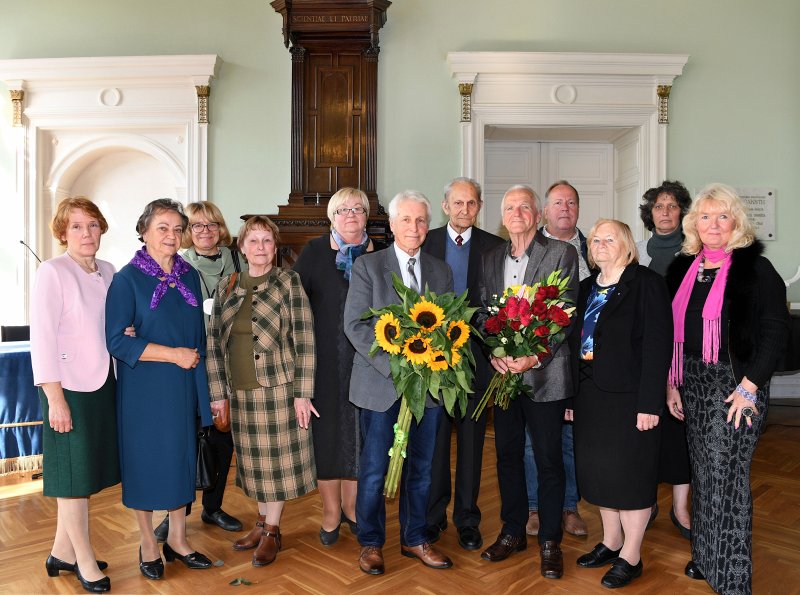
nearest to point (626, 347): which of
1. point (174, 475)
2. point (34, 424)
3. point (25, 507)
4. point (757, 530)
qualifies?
point (757, 530)

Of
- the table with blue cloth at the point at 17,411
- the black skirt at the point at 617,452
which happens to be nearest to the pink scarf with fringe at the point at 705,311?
the black skirt at the point at 617,452

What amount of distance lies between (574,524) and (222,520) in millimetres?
1864

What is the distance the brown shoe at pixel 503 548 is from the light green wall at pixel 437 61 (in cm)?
432

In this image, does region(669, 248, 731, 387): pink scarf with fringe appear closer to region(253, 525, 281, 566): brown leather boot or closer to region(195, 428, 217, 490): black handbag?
region(253, 525, 281, 566): brown leather boot

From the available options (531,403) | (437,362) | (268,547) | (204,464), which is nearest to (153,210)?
(204,464)

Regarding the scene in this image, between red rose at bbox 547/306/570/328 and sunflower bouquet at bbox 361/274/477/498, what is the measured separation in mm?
304

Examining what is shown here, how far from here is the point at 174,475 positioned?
8.95ft

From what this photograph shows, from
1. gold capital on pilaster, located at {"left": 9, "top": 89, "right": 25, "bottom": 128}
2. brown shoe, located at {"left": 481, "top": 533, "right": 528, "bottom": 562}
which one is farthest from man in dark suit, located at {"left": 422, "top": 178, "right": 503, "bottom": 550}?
gold capital on pilaster, located at {"left": 9, "top": 89, "right": 25, "bottom": 128}

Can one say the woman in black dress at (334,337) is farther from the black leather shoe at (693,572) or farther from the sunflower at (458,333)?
the black leather shoe at (693,572)

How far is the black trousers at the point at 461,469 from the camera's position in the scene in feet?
10.0

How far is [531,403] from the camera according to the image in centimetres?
282

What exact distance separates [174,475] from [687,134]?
614 cm

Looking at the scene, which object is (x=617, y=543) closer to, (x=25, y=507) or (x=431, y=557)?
(x=431, y=557)

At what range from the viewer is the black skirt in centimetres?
266
